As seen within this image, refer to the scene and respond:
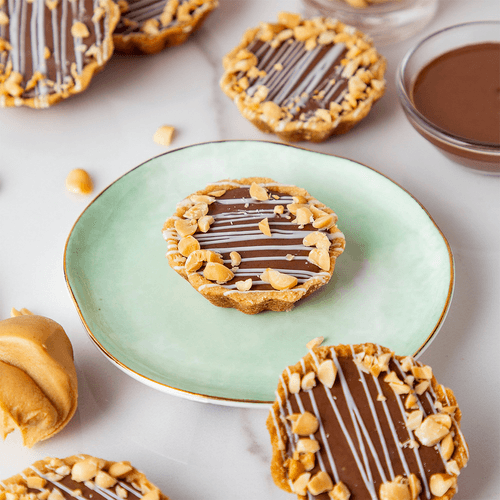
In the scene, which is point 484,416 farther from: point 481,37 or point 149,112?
point 149,112

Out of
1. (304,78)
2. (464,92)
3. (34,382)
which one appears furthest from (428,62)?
(34,382)

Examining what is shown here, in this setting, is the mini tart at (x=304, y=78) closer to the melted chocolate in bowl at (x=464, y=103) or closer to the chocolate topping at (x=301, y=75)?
the chocolate topping at (x=301, y=75)

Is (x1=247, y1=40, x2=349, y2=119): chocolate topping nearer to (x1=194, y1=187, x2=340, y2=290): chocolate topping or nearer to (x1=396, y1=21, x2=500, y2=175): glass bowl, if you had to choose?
(x1=396, y1=21, x2=500, y2=175): glass bowl

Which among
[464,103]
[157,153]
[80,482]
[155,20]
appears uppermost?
[155,20]

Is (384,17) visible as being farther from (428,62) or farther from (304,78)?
(304,78)

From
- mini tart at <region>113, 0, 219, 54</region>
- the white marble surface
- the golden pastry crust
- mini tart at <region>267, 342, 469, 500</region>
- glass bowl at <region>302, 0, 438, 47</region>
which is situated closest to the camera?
mini tart at <region>267, 342, 469, 500</region>

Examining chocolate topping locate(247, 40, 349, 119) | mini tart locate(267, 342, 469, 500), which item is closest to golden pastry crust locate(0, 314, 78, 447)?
mini tart locate(267, 342, 469, 500)

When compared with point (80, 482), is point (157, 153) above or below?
above
